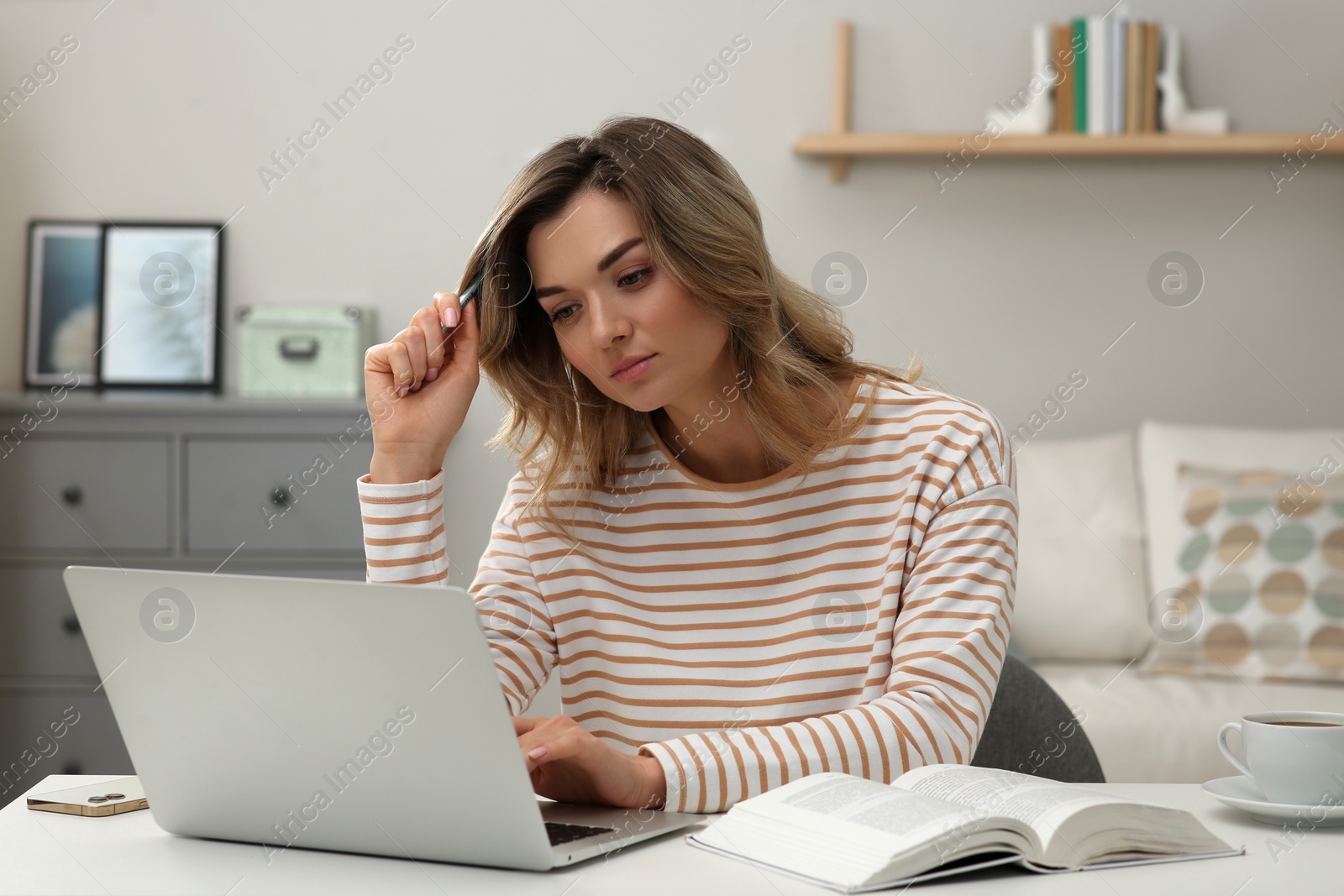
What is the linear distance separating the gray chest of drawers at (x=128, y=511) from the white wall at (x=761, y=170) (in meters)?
0.44

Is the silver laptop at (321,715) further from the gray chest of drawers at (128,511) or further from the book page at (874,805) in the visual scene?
the gray chest of drawers at (128,511)

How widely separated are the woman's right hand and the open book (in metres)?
0.58

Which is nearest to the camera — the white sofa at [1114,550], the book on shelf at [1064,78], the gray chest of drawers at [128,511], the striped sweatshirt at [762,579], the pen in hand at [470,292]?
the striped sweatshirt at [762,579]

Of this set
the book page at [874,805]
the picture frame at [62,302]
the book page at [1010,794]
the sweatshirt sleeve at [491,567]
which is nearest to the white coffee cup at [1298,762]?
the book page at [1010,794]

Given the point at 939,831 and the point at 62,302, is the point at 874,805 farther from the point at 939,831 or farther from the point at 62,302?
the point at 62,302

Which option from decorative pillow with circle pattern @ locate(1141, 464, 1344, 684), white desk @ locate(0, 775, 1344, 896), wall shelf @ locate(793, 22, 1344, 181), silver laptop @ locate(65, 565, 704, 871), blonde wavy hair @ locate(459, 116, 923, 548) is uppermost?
wall shelf @ locate(793, 22, 1344, 181)

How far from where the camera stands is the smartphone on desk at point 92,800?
987 millimetres

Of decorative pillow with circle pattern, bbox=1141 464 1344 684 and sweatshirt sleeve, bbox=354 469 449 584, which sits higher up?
sweatshirt sleeve, bbox=354 469 449 584

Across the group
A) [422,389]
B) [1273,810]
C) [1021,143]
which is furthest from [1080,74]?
[1273,810]

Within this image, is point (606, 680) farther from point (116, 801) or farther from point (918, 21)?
point (918, 21)

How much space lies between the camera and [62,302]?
3068 millimetres

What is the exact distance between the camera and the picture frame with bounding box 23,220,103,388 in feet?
10.0

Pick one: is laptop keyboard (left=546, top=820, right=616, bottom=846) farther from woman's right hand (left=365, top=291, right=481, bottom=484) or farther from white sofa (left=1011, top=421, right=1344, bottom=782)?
white sofa (left=1011, top=421, right=1344, bottom=782)

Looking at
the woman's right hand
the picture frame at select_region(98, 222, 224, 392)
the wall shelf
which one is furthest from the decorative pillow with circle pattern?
the picture frame at select_region(98, 222, 224, 392)
